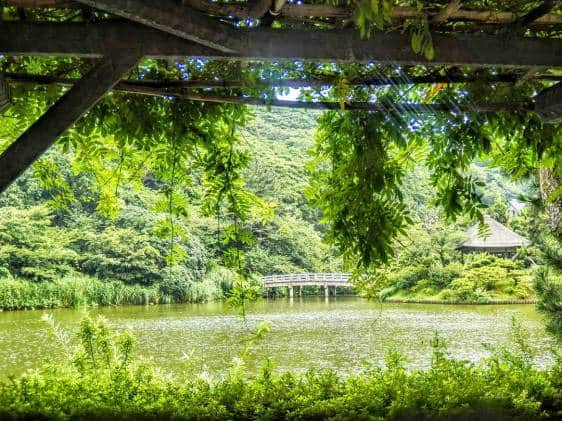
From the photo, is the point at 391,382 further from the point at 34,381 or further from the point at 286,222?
the point at 286,222

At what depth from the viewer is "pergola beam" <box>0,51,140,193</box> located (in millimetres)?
1646

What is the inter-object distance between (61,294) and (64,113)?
20.4 metres

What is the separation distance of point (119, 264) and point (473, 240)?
1336cm

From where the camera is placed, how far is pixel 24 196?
25438mm

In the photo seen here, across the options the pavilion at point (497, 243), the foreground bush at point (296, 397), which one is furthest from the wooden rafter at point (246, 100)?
the pavilion at point (497, 243)

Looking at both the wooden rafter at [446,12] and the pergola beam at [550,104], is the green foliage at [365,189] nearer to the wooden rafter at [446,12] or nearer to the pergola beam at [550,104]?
the pergola beam at [550,104]

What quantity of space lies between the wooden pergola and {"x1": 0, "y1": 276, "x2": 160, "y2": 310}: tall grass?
19444mm

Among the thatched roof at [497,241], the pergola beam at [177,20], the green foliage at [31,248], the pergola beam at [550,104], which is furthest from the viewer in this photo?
the thatched roof at [497,241]

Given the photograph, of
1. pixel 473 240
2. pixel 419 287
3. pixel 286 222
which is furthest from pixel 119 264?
pixel 473 240

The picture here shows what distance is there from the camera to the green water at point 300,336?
8992mm

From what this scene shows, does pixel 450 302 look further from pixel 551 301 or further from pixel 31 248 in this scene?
pixel 551 301

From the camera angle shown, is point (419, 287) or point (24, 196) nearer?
point (419, 287)

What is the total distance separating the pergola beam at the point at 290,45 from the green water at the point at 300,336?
14.5ft

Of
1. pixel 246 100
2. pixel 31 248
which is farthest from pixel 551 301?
pixel 31 248
